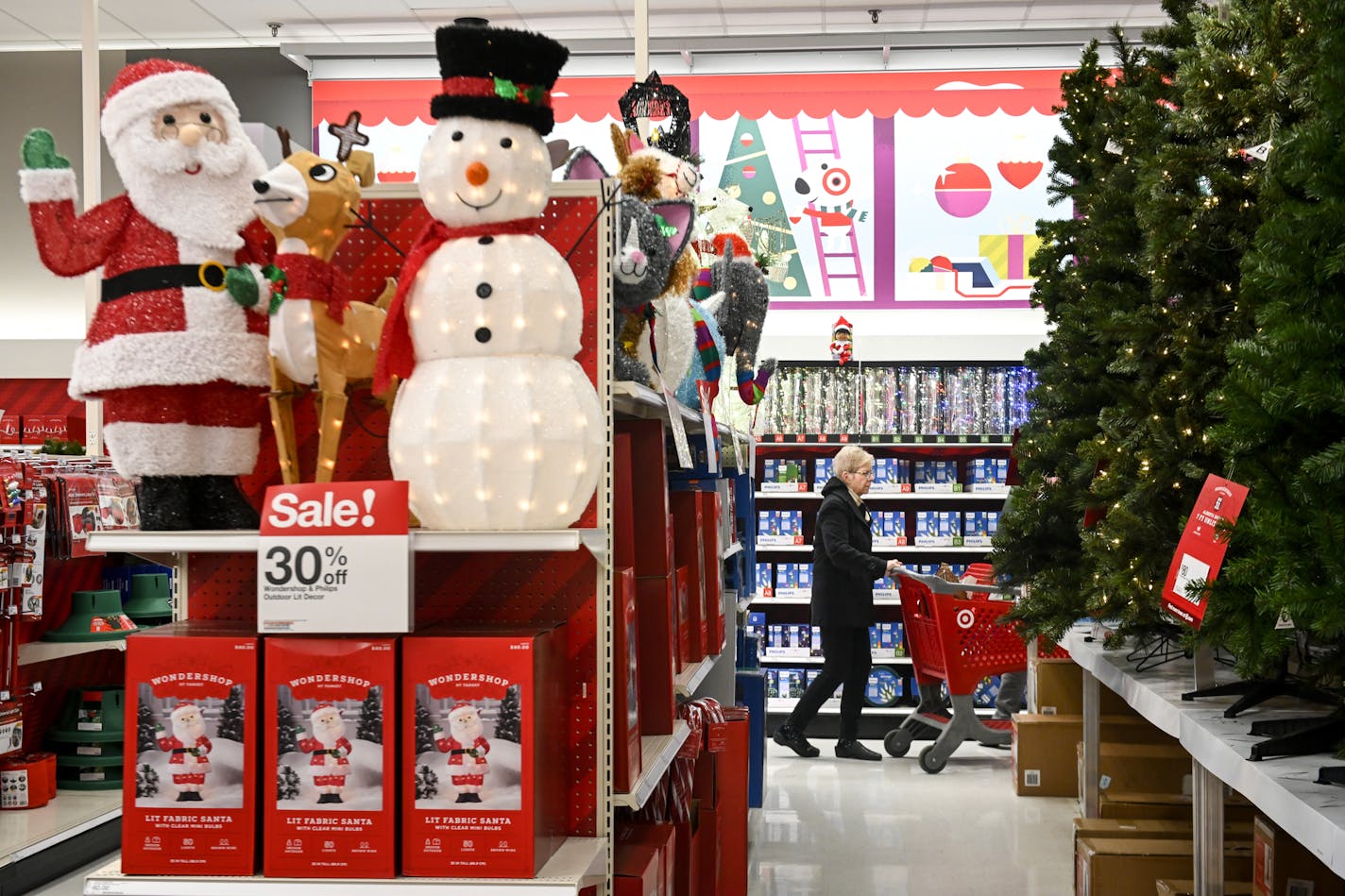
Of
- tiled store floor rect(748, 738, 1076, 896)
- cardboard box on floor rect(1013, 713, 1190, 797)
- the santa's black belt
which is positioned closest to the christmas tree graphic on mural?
tiled store floor rect(748, 738, 1076, 896)

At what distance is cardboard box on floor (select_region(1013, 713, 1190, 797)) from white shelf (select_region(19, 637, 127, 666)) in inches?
152

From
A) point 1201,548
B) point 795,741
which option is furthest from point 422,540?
point 795,741

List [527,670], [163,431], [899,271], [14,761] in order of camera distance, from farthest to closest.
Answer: [899,271]
[14,761]
[163,431]
[527,670]

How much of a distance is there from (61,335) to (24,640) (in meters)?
5.10

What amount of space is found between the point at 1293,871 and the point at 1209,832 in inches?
8.9

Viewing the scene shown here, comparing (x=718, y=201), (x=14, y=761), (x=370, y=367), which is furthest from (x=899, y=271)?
(x=370, y=367)

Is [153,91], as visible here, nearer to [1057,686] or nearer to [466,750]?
[466,750]

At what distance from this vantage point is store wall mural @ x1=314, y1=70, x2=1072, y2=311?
27.7ft

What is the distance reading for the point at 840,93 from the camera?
8633mm

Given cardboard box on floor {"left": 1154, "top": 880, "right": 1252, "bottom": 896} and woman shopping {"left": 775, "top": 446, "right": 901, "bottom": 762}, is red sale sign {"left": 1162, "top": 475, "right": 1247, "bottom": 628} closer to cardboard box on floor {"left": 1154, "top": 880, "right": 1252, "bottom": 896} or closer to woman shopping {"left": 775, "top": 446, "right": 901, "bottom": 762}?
cardboard box on floor {"left": 1154, "top": 880, "right": 1252, "bottom": 896}

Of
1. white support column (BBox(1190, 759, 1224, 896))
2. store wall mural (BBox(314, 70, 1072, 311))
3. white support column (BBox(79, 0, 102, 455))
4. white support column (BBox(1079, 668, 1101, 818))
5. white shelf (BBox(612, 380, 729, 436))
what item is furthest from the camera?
store wall mural (BBox(314, 70, 1072, 311))

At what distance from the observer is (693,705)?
357 cm

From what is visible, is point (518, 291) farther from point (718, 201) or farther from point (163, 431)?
point (718, 201)

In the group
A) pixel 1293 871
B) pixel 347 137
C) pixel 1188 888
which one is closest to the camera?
pixel 347 137
